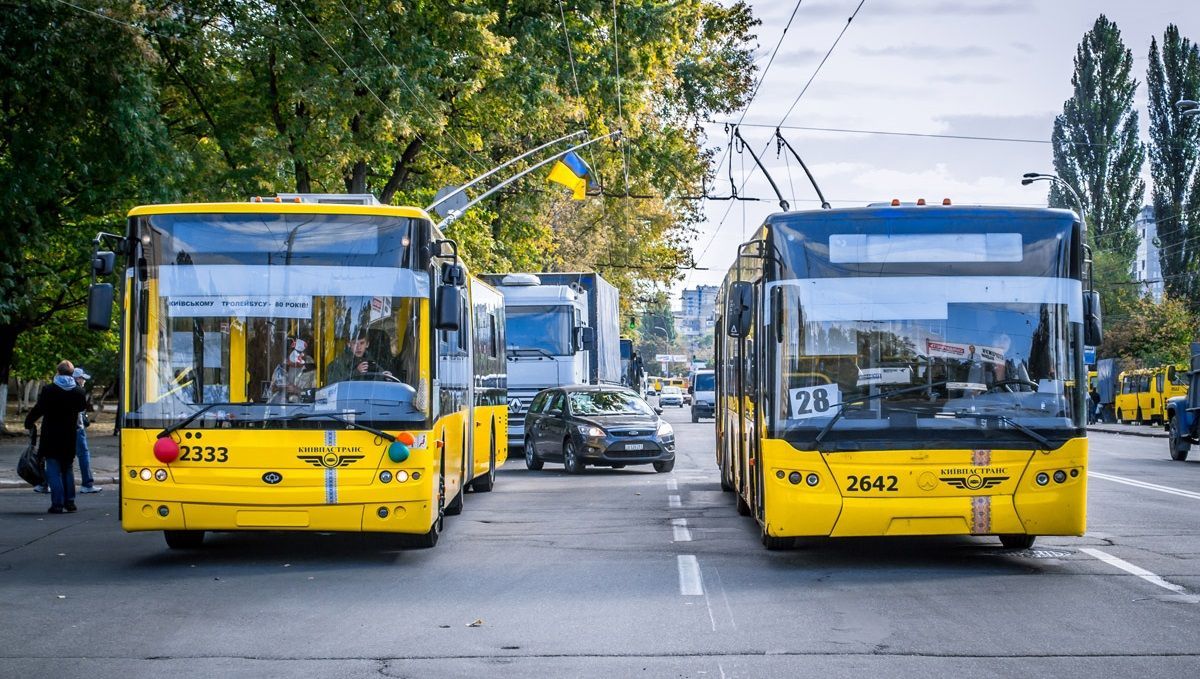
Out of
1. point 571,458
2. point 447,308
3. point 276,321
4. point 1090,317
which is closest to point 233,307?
point 276,321

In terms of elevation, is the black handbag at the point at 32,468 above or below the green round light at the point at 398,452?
below

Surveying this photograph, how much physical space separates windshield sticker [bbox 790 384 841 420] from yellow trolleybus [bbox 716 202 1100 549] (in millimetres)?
11

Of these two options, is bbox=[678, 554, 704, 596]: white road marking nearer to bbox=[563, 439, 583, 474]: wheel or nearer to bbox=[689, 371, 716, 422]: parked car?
bbox=[563, 439, 583, 474]: wheel

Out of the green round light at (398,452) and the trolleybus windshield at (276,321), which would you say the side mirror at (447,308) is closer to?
the trolleybus windshield at (276,321)

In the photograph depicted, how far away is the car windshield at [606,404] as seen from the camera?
24.8 metres

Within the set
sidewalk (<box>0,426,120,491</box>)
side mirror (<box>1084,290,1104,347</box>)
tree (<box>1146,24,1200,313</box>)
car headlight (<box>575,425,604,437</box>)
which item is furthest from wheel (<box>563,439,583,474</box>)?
tree (<box>1146,24,1200,313</box>)

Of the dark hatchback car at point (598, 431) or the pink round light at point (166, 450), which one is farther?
the dark hatchback car at point (598, 431)

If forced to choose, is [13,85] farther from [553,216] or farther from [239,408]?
[553,216]

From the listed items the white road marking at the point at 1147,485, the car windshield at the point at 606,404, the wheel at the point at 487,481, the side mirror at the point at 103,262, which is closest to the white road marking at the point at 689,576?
the side mirror at the point at 103,262

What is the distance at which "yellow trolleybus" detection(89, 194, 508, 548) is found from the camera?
38.3ft

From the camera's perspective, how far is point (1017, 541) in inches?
498

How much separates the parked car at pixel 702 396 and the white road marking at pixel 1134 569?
154 feet

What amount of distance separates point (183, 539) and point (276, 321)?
8.58 ft

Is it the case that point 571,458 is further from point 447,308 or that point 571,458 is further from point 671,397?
point 671,397
